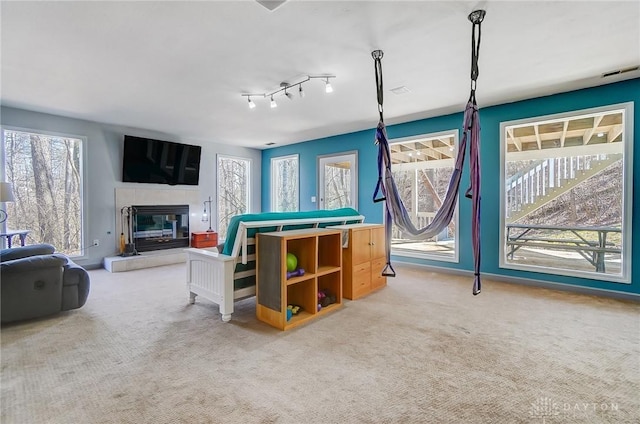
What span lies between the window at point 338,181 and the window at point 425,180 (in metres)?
0.87

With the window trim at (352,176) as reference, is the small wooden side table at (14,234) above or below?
below

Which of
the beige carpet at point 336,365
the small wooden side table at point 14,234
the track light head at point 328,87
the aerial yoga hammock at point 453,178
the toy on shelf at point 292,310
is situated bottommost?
the beige carpet at point 336,365

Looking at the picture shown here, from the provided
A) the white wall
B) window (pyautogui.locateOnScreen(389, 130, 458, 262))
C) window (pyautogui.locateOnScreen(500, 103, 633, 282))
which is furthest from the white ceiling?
window (pyautogui.locateOnScreen(389, 130, 458, 262))

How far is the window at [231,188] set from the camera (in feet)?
23.0

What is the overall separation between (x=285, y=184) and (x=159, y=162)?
9.28ft

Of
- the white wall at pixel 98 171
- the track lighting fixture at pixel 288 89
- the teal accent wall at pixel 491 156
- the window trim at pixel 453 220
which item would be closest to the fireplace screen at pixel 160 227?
the white wall at pixel 98 171

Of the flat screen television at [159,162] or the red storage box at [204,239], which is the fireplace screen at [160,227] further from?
the flat screen television at [159,162]

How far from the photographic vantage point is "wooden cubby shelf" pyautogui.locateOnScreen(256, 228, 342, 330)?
2613 millimetres

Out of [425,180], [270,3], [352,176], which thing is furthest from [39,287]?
[425,180]

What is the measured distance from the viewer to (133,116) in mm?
4742

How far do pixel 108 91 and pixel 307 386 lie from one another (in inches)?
163

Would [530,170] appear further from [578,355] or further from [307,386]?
[307,386]

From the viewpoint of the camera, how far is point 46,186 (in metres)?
4.70

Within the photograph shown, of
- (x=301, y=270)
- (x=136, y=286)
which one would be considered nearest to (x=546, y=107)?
(x=301, y=270)
